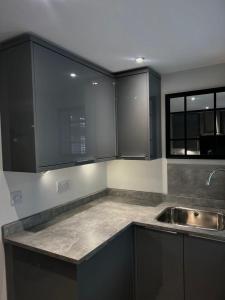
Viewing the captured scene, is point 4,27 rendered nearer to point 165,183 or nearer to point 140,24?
point 140,24

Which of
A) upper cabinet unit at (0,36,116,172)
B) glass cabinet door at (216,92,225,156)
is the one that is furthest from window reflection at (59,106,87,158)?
glass cabinet door at (216,92,225,156)

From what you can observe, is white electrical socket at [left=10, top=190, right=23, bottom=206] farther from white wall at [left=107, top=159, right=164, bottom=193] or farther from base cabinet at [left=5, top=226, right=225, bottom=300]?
white wall at [left=107, top=159, right=164, bottom=193]

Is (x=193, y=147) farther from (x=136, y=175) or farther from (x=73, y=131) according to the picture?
(x=73, y=131)

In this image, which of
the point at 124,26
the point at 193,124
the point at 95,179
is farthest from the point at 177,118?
the point at 124,26

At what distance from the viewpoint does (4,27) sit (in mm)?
1312

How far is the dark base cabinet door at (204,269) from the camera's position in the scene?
160cm

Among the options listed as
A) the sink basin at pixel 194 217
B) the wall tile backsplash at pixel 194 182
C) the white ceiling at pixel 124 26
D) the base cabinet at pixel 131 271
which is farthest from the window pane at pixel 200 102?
the base cabinet at pixel 131 271

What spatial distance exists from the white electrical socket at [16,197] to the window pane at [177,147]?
154cm

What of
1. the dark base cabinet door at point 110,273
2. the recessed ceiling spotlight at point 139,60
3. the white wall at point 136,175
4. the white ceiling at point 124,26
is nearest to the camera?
the white ceiling at point 124,26

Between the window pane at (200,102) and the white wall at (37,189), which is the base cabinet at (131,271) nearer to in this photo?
the white wall at (37,189)

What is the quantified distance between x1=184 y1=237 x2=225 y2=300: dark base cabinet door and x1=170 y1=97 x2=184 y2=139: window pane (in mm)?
1084

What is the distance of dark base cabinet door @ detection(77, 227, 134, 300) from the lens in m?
1.41

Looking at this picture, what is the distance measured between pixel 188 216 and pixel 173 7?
5.88 feet

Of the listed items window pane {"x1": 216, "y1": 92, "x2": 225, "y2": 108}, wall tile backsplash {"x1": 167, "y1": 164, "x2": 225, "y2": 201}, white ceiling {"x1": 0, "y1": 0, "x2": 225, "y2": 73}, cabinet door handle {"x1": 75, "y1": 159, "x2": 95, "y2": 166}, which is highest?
white ceiling {"x1": 0, "y1": 0, "x2": 225, "y2": 73}
